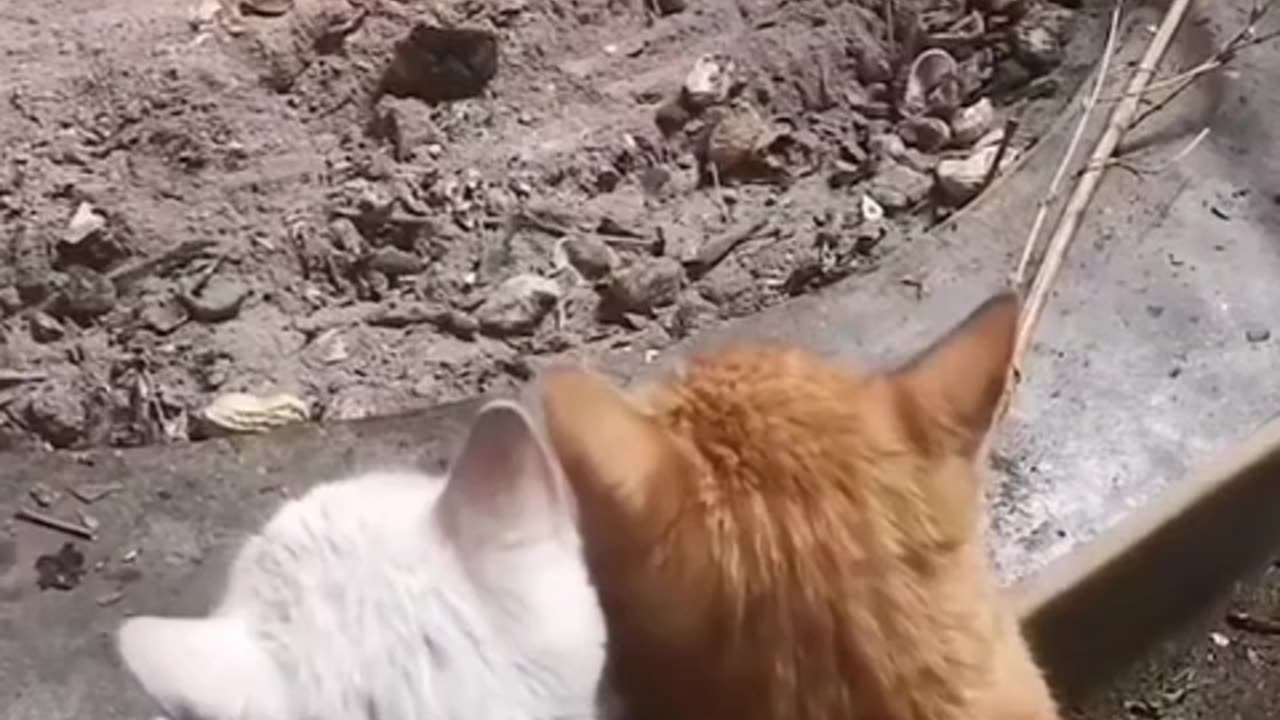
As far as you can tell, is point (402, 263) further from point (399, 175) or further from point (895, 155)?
point (895, 155)

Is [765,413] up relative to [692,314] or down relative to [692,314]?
up

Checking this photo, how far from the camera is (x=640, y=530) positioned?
1.18 m

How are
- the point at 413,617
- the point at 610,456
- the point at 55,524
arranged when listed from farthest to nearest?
the point at 55,524 → the point at 413,617 → the point at 610,456

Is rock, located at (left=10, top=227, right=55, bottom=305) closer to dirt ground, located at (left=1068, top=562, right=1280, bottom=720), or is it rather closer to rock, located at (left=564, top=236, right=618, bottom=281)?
rock, located at (left=564, top=236, right=618, bottom=281)

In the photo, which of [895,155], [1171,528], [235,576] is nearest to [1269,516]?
[1171,528]

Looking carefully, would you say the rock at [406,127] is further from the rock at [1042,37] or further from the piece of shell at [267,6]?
the rock at [1042,37]

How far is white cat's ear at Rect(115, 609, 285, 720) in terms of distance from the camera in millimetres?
1219

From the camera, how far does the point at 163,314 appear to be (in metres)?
1.73

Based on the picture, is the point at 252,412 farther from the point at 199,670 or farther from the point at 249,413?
the point at 199,670

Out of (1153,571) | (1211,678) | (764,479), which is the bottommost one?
(1211,678)

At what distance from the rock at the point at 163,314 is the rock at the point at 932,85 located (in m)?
0.58

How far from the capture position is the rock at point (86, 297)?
1.72m

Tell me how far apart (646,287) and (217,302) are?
0.32 metres

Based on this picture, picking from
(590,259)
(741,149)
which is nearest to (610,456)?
(590,259)
